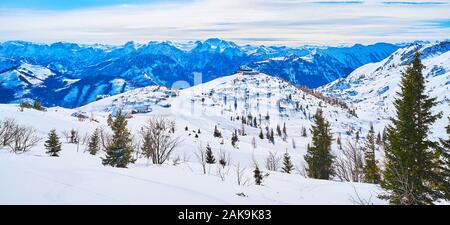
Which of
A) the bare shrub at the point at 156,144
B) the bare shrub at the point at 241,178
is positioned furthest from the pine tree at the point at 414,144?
the bare shrub at the point at 156,144

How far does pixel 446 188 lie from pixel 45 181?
79.5 ft

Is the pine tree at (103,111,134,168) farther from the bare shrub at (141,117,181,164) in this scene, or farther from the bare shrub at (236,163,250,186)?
the bare shrub at (236,163,250,186)

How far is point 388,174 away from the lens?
1010 inches

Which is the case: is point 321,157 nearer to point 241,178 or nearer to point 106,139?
point 241,178

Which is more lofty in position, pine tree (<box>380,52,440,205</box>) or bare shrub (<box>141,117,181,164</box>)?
pine tree (<box>380,52,440,205</box>)

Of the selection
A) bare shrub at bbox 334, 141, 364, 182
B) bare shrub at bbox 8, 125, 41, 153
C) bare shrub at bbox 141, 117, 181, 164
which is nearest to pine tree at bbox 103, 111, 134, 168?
bare shrub at bbox 141, 117, 181, 164

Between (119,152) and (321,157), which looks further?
(321,157)

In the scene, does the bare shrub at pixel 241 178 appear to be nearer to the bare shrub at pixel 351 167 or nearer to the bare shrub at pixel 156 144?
the bare shrub at pixel 156 144

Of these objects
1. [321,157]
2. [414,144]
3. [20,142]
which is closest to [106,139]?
[20,142]

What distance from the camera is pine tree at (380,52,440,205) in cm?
2470

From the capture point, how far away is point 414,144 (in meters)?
25.5

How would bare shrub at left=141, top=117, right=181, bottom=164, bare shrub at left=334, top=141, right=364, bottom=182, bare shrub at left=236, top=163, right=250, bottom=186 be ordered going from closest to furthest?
1. bare shrub at left=236, top=163, right=250, bottom=186
2. bare shrub at left=141, top=117, right=181, bottom=164
3. bare shrub at left=334, top=141, right=364, bottom=182

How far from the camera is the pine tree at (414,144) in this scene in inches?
973
